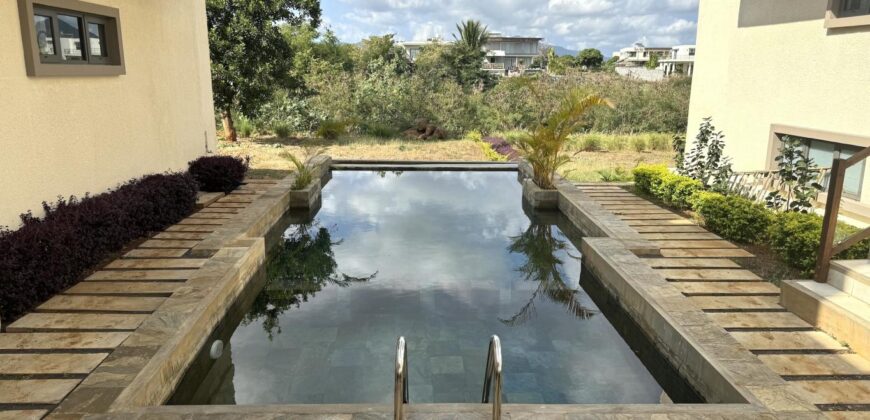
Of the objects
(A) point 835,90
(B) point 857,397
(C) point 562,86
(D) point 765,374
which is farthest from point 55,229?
(C) point 562,86

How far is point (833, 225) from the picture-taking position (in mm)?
4488

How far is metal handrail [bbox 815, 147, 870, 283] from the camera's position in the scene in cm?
434

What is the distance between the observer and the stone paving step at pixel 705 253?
20.7 ft

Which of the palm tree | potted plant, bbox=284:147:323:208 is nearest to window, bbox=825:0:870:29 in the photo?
potted plant, bbox=284:147:323:208

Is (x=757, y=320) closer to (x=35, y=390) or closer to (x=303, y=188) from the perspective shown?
(x=35, y=390)

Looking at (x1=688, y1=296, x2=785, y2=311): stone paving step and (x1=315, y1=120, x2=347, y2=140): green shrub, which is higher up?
(x1=315, y1=120, x2=347, y2=140): green shrub

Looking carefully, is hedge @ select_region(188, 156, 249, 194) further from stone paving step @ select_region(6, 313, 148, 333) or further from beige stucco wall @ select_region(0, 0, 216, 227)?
stone paving step @ select_region(6, 313, 148, 333)

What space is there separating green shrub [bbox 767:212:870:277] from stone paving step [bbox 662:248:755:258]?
35 cm

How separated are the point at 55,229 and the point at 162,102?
3999 mm

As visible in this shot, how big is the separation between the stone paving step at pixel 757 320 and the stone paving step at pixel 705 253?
159 centimetres

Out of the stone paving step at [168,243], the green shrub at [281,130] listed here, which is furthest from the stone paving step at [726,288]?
the green shrub at [281,130]

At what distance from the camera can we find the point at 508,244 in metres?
7.73

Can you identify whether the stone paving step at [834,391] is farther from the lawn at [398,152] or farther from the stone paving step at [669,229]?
the lawn at [398,152]

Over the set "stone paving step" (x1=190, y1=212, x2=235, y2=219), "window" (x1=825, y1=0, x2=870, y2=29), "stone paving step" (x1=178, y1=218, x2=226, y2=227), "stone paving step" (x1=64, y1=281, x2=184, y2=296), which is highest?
"window" (x1=825, y1=0, x2=870, y2=29)
